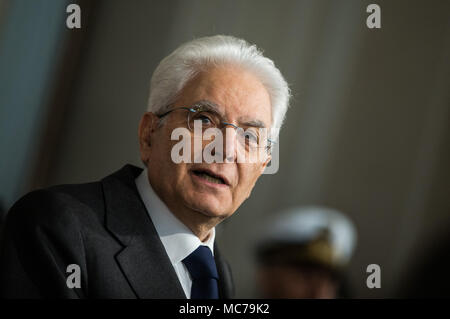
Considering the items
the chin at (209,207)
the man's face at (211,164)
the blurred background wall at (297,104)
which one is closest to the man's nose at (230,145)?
the man's face at (211,164)

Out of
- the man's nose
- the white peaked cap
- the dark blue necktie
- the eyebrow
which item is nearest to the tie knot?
the dark blue necktie

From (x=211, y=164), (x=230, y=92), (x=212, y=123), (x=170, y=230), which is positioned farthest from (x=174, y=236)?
(x=230, y=92)

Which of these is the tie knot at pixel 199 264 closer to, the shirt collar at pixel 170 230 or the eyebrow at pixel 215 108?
the shirt collar at pixel 170 230

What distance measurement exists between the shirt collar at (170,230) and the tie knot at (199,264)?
0.05 ft

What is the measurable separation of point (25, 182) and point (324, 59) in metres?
1.38

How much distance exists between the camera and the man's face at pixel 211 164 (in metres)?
1.35

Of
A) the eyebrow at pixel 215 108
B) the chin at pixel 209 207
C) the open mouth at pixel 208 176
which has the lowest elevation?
the chin at pixel 209 207

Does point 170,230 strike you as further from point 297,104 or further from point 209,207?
point 297,104

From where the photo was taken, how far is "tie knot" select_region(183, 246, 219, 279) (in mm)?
1377

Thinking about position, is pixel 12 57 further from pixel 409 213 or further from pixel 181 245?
pixel 409 213

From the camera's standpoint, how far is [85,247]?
121cm

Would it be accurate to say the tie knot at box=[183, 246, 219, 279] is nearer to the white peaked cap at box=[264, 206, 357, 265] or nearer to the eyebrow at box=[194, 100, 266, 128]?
the eyebrow at box=[194, 100, 266, 128]

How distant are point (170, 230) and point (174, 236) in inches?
1.0

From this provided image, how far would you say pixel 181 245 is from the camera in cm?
137
